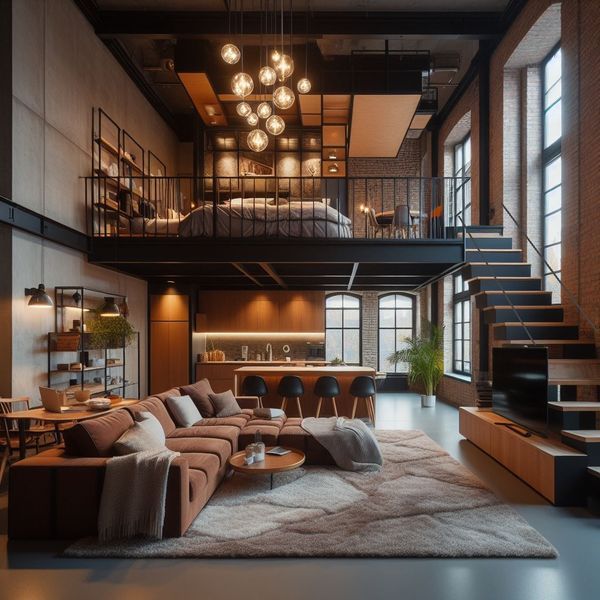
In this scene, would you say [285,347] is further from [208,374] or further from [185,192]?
[185,192]

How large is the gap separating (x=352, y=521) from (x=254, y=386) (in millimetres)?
4189

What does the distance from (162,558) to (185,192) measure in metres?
10.3

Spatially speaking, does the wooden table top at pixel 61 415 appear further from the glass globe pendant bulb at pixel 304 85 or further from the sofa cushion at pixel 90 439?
the glass globe pendant bulb at pixel 304 85

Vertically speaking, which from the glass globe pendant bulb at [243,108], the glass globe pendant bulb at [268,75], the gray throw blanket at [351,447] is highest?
the glass globe pendant bulb at [268,75]

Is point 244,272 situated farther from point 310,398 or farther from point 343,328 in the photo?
point 343,328

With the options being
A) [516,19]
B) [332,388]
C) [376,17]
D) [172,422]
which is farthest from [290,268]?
[516,19]

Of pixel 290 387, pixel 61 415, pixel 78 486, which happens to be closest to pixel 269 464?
pixel 78 486

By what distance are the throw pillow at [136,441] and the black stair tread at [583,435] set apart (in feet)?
A: 12.0

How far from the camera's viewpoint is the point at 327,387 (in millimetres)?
7898

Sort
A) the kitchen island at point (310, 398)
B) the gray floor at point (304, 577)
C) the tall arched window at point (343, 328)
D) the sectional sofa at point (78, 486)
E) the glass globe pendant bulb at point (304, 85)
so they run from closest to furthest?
the gray floor at point (304, 577)
the sectional sofa at point (78, 486)
the glass globe pendant bulb at point (304, 85)
the kitchen island at point (310, 398)
the tall arched window at point (343, 328)

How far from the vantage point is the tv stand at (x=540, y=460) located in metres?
4.39

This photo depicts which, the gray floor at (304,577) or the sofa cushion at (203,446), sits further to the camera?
the sofa cushion at (203,446)

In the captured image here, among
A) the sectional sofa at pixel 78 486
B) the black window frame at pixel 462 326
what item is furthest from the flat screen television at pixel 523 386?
the black window frame at pixel 462 326

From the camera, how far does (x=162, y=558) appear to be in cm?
338
